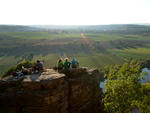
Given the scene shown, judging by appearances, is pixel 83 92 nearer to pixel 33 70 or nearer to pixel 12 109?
pixel 33 70

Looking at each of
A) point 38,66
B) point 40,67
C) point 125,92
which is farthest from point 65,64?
point 125,92

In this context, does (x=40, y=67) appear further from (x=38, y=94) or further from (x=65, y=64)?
(x=38, y=94)

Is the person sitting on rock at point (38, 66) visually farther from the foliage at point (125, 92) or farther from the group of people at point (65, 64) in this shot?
the foliage at point (125, 92)

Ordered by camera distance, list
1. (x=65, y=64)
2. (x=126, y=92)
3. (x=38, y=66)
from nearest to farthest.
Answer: (x=126, y=92)
(x=38, y=66)
(x=65, y=64)

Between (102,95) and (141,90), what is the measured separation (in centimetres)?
641

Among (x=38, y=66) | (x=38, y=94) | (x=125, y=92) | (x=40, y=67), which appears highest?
(x=38, y=66)

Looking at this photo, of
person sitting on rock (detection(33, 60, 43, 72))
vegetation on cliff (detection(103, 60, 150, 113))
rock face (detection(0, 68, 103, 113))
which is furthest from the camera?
person sitting on rock (detection(33, 60, 43, 72))

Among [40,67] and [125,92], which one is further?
[40,67]

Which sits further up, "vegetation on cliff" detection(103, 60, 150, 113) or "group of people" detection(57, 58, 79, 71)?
"group of people" detection(57, 58, 79, 71)

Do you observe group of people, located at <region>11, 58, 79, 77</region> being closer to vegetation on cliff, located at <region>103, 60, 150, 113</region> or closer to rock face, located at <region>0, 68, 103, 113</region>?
rock face, located at <region>0, 68, 103, 113</region>

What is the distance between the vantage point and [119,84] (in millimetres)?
19328

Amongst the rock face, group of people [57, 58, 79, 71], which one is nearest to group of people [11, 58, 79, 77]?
group of people [57, 58, 79, 71]

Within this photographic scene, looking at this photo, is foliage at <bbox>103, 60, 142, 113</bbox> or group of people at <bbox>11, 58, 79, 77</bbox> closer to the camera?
foliage at <bbox>103, 60, 142, 113</bbox>

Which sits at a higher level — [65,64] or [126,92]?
[65,64]
